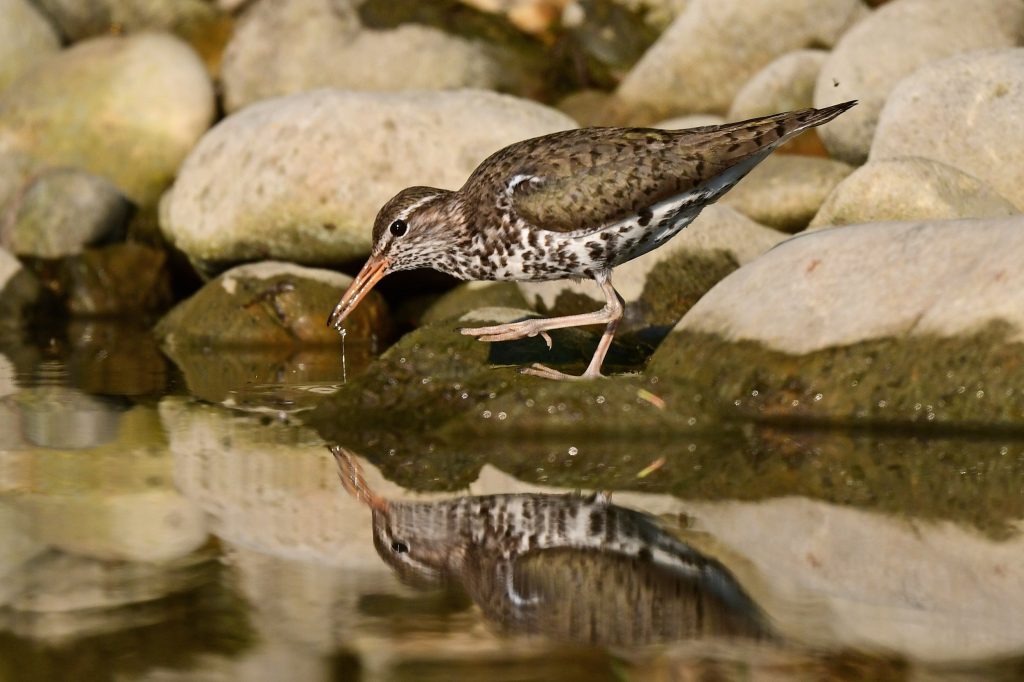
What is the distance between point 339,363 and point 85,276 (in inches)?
217

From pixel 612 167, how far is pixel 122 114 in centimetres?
1008

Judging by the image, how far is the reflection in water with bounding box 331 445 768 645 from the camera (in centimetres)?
527

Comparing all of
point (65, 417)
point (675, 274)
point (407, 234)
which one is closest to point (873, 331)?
point (407, 234)

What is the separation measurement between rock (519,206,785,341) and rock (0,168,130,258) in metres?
6.22

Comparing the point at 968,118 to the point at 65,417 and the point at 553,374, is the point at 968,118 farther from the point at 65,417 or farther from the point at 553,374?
the point at 65,417

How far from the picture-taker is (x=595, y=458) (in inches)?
321

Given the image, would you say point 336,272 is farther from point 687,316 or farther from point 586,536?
point 586,536

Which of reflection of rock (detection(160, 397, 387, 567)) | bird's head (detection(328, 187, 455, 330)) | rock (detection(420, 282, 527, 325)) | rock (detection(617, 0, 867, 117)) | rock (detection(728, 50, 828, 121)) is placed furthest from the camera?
rock (detection(617, 0, 867, 117))

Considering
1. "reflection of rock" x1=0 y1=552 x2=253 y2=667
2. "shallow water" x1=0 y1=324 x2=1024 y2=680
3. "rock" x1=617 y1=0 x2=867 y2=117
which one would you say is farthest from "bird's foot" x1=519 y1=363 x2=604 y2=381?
"rock" x1=617 y1=0 x2=867 y2=117

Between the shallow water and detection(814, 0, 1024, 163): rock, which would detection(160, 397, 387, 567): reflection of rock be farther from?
detection(814, 0, 1024, 163): rock

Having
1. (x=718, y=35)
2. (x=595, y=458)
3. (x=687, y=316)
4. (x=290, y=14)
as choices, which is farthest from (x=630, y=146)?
(x=290, y=14)

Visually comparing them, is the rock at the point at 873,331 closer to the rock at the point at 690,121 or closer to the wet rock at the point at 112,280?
the rock at the point at 690,121

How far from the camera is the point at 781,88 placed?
1587 centimetres

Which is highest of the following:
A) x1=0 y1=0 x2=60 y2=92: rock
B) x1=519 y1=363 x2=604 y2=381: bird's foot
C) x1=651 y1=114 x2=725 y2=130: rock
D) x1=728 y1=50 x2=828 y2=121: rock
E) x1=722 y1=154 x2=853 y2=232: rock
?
x1=0 y1=0 x2=60 y2=92: rock
